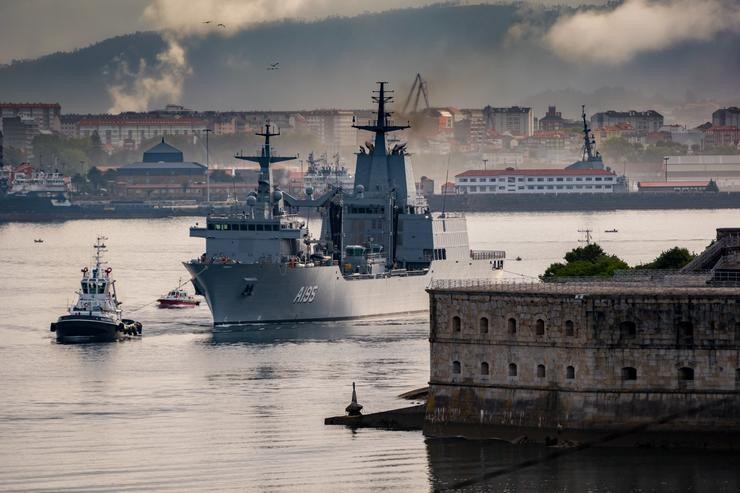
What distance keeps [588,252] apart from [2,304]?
20.0 meters

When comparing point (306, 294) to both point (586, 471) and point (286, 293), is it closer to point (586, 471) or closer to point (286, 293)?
point (286, 293)

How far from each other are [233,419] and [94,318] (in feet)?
60.0

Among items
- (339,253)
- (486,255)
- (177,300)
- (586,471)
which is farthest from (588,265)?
(586,471)

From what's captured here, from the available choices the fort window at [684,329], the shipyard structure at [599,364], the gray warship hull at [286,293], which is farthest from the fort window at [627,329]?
the gray warship hull at [286,293]

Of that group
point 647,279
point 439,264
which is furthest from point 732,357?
point 439,264

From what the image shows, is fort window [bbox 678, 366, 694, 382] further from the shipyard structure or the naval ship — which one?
the naval ship

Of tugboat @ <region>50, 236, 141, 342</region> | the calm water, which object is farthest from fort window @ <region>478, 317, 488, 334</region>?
tugboat @ <region>50, 236, 141, 342</region>

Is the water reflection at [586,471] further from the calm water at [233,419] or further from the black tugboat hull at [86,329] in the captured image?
the black tugboat hull at [86,329]

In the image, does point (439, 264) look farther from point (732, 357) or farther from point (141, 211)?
point (141, 211)

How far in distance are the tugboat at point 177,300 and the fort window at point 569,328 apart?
1568 inches

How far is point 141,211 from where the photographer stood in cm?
19075

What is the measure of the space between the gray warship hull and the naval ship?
0.03 metres

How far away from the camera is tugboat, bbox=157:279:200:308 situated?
76000 mm

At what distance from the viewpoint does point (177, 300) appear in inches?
3012
